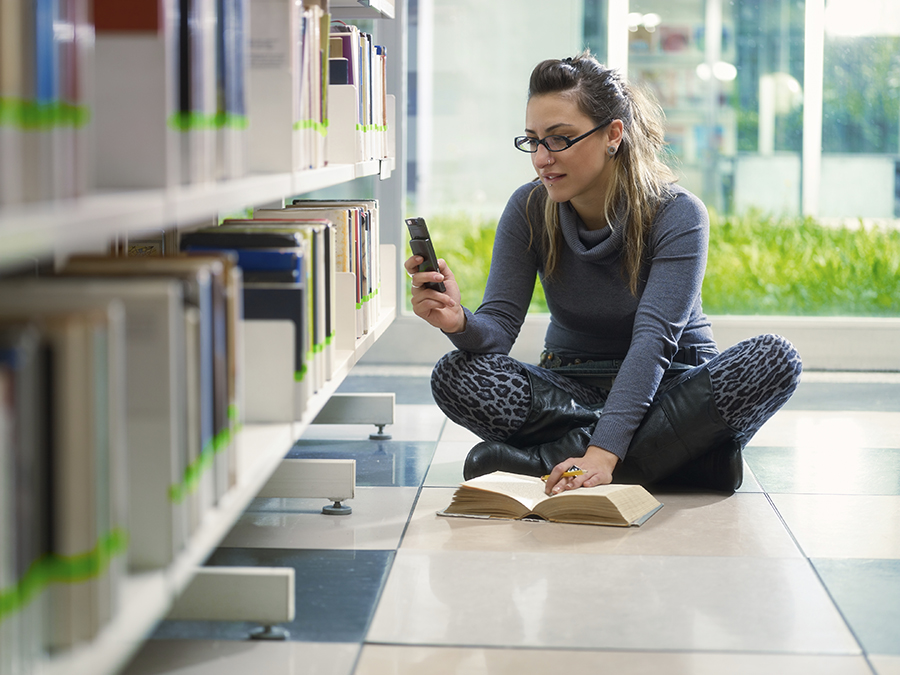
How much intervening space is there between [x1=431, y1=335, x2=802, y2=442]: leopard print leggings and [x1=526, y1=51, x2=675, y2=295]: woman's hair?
Answer: 0.27 m

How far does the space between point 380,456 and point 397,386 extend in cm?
87

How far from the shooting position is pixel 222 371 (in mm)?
1138

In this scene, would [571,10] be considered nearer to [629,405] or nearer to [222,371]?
[629,405]

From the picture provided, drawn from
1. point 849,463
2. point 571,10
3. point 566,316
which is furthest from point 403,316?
point 849,463

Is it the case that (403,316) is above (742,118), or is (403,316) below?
below

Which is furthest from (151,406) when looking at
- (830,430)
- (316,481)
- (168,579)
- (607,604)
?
(830,430)

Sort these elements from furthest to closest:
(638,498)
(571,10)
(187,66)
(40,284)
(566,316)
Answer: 1. (571,10)
2. (566,316)
3. (638,498)
4. (187,66)
5. (40,284)

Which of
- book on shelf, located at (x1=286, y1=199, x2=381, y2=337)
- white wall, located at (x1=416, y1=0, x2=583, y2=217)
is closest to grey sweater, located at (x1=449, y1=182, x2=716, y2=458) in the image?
book on shelf, located at (x1=286, y1=199, x2=381, y2=337)

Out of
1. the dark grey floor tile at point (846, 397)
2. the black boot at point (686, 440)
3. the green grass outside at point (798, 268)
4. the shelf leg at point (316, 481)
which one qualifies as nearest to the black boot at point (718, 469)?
the black boot at point (686, 440)

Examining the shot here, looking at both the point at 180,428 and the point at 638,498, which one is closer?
the point at 180,428

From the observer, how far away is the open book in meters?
1.94

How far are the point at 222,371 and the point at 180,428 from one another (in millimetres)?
130

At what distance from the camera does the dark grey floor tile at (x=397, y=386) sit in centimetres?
323

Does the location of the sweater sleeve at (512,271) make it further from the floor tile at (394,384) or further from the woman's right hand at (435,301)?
the floor tile at (394,384)
